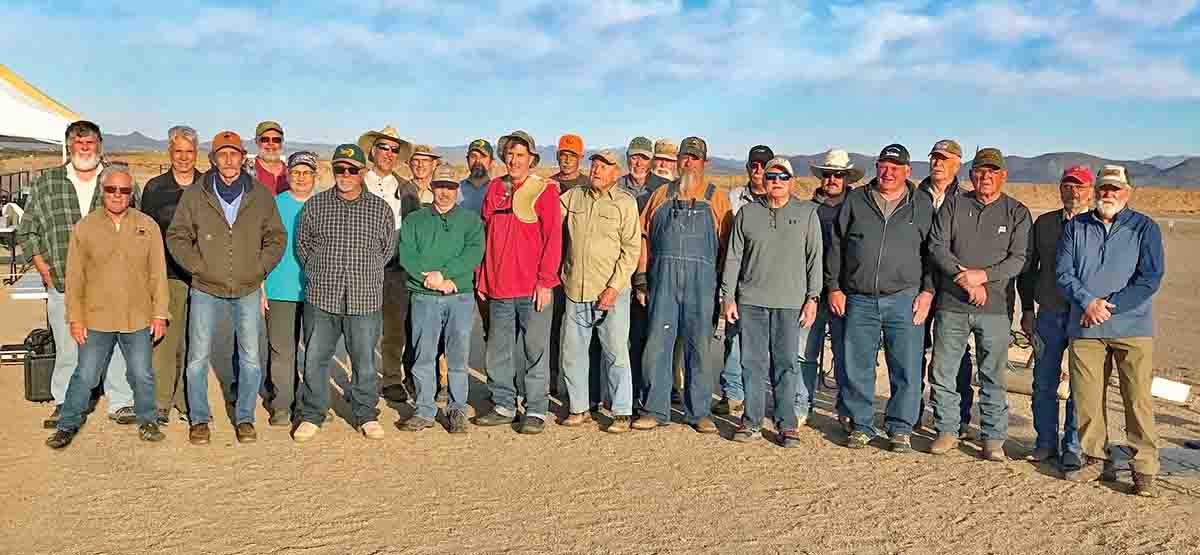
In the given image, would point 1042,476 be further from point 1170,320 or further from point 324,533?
point 1170,320

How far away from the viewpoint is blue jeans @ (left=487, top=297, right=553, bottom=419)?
627 centimetres

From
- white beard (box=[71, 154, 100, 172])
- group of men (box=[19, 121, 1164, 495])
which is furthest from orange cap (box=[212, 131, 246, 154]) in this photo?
white beard (box=[71, 154, 100, 172])

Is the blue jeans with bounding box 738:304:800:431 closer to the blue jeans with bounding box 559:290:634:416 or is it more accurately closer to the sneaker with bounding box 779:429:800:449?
the sneaker with bounding box 779:429:800:449

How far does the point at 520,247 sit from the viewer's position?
6.10 metres

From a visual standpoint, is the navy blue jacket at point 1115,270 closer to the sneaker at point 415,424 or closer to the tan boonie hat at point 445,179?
the tan boonie hat at point 445,179

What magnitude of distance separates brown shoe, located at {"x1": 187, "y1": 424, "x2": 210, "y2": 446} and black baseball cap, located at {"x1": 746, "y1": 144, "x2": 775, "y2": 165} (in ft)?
14.2

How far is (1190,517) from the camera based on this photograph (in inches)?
190

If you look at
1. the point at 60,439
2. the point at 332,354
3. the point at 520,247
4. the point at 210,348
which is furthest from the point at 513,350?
the point at 60,439

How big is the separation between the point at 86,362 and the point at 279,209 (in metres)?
1.53

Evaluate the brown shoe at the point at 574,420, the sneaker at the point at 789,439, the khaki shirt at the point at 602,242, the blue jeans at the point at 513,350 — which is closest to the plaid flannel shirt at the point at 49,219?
the blue jeans at the point at 513,350

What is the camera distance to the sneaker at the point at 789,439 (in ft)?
19.6

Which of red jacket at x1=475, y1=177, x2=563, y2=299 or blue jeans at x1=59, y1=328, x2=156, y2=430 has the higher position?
red jacket at x1=475, y1=177, x2=563, y2=299

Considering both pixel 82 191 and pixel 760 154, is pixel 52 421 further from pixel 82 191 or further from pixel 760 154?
pixel 760 154

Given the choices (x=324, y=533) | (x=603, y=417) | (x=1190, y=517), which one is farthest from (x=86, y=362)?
(x=1190, y=517)
